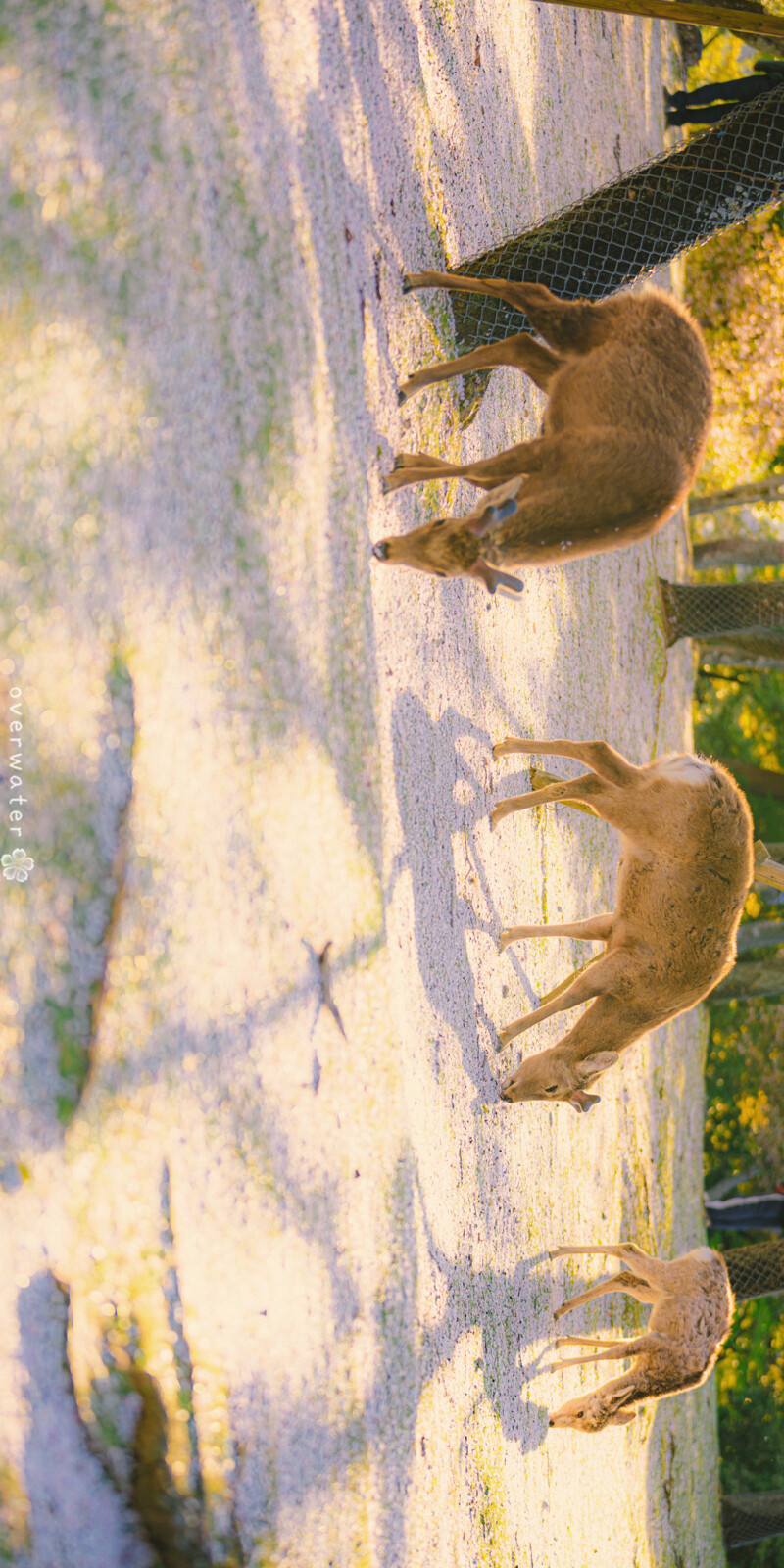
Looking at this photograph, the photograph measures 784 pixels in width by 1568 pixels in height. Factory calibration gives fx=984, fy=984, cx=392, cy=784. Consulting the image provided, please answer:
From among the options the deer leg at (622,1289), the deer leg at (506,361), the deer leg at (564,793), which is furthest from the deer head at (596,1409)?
the deer leg at (506,361)

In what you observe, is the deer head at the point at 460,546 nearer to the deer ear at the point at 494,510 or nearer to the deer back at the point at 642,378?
the deer ear at the point at 494,510

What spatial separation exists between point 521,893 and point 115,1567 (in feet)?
11.2

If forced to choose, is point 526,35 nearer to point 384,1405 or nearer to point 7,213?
point 7,213

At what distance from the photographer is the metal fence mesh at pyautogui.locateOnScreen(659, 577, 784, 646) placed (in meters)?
8.66

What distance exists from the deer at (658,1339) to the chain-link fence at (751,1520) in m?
4.98

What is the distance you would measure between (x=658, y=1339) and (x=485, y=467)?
185 inches

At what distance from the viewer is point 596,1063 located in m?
4.43

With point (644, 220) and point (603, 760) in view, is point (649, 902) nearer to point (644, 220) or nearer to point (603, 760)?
point (603, 760)

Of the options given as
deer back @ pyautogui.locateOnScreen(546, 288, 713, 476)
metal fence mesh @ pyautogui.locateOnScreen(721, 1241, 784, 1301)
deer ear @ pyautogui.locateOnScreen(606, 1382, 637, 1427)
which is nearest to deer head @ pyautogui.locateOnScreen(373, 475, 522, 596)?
deer back @ pyautogui.locateOnScreen(546, 288, 713, 476)

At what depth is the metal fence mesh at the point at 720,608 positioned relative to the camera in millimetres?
8664

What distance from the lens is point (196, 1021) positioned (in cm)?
279

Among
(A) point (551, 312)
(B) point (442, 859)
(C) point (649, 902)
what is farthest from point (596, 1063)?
(A) point (551, 312)

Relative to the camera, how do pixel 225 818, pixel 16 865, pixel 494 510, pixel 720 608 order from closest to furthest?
pixel 16 865 → pixel 225 818 → pixel 494 510 → pixel 720 608

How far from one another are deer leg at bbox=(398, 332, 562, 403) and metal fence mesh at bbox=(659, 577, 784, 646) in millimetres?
5240
